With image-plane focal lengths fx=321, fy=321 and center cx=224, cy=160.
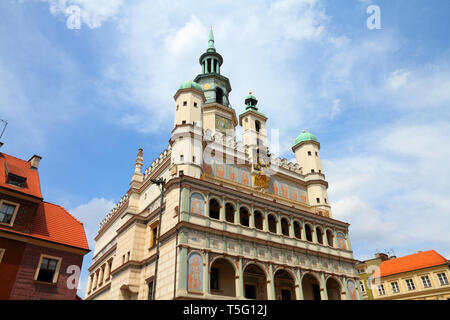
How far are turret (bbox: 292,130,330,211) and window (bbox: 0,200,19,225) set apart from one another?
30.6m

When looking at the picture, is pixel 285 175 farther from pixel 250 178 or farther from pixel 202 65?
pixel 202 65

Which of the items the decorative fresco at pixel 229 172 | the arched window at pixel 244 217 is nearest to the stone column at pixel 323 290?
the arched window at pixel 244 217

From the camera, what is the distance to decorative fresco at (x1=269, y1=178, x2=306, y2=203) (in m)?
37.1

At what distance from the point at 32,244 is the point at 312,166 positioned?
105 ft

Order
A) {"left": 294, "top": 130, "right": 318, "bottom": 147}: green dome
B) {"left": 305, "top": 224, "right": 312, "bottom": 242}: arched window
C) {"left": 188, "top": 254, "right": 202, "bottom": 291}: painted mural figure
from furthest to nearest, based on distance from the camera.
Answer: {"left": 294, "top": 130, "right": 318, "bottom": 147}: green dome, {"left": 305, "top": 224, "right": 312, "bottom": 242}: arched window, {"left": 188, "top": 254, "right": 202, "bottom": 291}: painted mural figure

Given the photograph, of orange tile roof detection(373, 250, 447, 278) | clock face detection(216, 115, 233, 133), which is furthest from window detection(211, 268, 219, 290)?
orange tile roof detection(373, 250, 447, 278)

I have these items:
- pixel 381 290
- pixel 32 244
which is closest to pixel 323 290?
pixel 32 244

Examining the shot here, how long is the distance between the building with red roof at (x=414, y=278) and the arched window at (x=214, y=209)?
113 feet

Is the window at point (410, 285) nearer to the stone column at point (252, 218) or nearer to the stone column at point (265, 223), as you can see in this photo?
the stone column at point (265, 223)

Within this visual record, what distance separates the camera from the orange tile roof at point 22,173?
74.9 ft

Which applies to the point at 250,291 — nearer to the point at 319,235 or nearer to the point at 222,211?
the point at 222,211

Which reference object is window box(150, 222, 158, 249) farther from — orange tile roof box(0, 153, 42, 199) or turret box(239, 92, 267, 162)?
turret box(239, 92, 267, 162)
